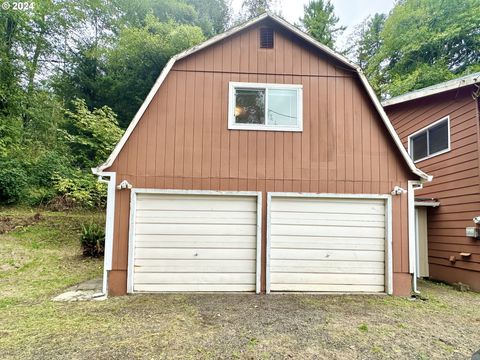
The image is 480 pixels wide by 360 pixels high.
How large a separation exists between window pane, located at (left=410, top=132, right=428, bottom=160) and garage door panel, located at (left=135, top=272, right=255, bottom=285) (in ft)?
20.8

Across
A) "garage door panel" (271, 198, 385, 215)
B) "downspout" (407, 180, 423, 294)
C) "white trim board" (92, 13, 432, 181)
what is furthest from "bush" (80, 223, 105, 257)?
"downspout" (407, 180, 423, 294)

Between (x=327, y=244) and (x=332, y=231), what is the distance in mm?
284

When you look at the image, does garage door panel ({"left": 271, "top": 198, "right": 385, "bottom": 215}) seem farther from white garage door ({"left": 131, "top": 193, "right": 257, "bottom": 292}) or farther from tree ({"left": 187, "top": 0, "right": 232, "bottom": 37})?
tree ({"left": 187, "top": 0, "right": 232, "bottom": 37})

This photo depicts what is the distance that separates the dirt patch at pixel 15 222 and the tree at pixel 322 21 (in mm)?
18910

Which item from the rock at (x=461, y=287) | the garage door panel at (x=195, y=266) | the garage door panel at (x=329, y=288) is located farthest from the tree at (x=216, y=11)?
the rock at (x=461, y=287)

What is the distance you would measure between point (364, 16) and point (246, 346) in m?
25.3

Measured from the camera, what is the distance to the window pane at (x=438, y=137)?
7.70m

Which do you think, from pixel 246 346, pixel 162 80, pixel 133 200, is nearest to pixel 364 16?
pixel 162 80

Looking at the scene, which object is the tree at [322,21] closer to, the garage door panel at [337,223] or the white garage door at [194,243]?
the garage door panel at [337,223]

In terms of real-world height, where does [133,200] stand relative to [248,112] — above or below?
below

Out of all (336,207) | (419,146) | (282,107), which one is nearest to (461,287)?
(336,207)

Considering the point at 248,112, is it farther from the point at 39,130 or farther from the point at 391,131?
the point at 39,130

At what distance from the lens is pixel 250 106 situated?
621cm

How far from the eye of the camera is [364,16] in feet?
73.1
